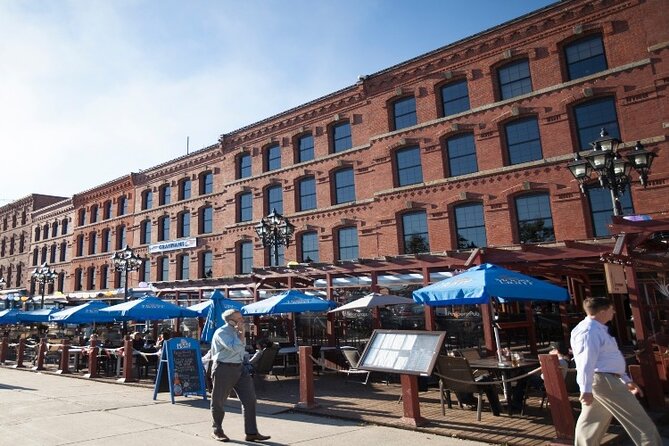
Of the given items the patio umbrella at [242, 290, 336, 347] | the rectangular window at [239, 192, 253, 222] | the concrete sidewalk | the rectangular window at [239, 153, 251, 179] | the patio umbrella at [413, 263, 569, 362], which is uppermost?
the rectangular window at [239, 153, 251, 179]

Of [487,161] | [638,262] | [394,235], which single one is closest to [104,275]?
[394,235]

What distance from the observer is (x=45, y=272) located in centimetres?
2939

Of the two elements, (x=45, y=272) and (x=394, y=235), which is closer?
(x=394, y=235)

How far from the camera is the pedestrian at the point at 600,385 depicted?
179 inches

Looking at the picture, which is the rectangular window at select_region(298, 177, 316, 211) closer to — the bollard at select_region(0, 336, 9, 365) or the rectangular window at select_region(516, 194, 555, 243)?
the rectangular window at select_region(516, 194, 555, 243)

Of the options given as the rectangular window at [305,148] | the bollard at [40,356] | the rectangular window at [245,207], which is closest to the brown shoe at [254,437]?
the bollard at [40,356]

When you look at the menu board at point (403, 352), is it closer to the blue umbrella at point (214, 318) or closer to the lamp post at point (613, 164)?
the lamp post at point (613, 164)

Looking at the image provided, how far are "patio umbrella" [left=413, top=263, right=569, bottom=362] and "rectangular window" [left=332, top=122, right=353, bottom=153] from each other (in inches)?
617

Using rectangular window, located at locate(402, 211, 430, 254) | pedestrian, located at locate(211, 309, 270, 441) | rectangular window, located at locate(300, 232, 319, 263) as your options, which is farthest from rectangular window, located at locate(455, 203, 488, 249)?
pedestrian, located at locate(211, 309, 270, 441)

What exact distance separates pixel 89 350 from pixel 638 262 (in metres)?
16.0

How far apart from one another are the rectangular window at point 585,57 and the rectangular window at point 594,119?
1249 mm

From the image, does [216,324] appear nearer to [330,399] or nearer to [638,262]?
[330,399]

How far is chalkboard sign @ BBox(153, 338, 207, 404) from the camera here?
985 cm

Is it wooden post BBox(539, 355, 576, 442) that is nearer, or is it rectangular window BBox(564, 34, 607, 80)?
wooden post BBox(539, 355, 576, 442)
